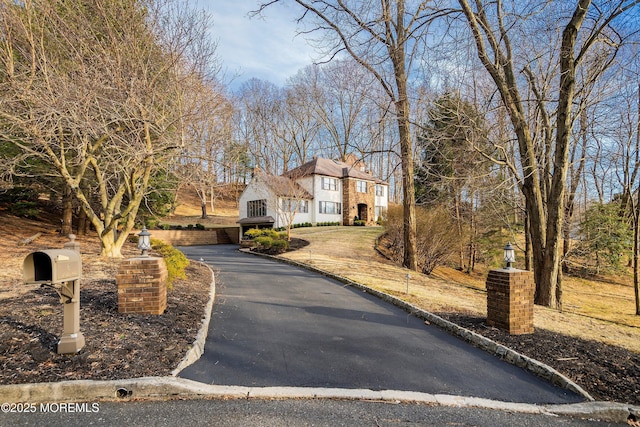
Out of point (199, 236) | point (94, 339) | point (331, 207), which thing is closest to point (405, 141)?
point (94, 339)

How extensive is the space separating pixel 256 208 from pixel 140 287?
27.3 m

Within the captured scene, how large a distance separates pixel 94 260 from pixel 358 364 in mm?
8678

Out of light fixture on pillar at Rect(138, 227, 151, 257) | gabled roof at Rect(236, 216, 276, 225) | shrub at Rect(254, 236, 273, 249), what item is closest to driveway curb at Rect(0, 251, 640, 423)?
light fixture on pillar at Rect(138, 227, 151, 257)

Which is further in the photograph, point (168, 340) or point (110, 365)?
point (168, 340)

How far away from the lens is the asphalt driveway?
3594 mm

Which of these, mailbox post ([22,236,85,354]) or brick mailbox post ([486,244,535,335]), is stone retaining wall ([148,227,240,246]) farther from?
brick mailbox post ([486,244,535,335])

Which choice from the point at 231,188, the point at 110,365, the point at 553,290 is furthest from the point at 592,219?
the point at 231,188

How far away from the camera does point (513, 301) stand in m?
5.15

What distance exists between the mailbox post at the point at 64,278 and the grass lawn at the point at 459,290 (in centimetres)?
580

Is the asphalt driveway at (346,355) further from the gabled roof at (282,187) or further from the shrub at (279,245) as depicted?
the gabled roof at (282,187)

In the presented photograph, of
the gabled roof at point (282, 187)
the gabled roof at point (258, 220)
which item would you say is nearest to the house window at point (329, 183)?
the gabled roof at point (258, 220)

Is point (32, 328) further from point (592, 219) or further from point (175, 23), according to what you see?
point (592, 219)

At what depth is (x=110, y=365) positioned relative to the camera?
339 cm

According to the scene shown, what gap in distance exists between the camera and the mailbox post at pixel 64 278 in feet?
10.8
